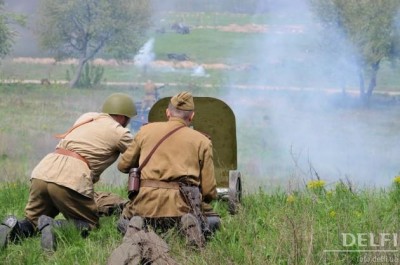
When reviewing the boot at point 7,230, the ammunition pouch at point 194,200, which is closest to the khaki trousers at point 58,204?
the boot at point 7,230

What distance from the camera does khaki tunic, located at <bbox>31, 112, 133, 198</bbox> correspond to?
265 inches

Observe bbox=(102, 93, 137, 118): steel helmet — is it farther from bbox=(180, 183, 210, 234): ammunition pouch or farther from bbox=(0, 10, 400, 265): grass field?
bbox=(180, 183, 210, 234): ammunition pouch

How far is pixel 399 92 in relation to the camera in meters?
24.4

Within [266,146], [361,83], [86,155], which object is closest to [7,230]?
[86,155]

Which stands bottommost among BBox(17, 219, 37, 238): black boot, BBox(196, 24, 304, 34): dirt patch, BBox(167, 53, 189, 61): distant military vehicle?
BBox(167, 53, 189, 61): distant military vehicle

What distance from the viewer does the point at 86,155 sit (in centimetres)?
694

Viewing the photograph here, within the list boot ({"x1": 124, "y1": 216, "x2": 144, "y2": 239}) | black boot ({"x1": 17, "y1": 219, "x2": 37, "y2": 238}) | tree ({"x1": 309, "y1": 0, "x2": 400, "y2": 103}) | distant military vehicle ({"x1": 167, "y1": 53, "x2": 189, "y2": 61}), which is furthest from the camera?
distant military vehicle ({"x1": 167, "y1": 53, "x2": 189, "y2": 61})

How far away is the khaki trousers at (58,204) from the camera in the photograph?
22.1 ft

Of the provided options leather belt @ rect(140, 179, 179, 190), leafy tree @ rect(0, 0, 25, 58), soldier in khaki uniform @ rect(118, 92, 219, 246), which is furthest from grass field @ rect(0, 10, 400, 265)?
leafy tree @ rect(0, 0, 25, 58)

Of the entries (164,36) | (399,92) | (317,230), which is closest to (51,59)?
(164,36)

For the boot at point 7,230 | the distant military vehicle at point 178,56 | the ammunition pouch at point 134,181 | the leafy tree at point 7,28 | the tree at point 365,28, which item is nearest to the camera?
the ammunition pouch at point 134,181

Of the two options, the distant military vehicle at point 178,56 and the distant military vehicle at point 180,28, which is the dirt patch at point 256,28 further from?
the distant military vehicle at point 178,56

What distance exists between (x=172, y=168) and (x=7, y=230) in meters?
1.41

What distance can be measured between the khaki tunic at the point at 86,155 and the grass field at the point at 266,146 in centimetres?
43
